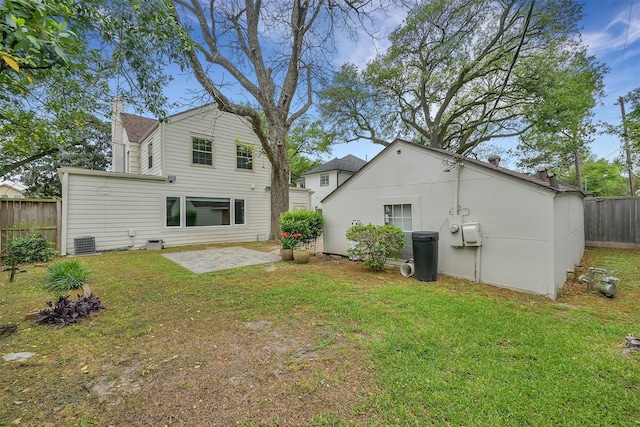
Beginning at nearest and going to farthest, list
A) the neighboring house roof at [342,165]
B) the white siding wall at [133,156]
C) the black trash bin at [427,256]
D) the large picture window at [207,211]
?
the black trash bin at [427,256], the large picture window at [207,211], the white siding wall at [133,156], the neighboring house roof at [342,165]

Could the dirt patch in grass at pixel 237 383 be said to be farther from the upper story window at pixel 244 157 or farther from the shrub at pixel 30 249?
the upper story window at pixel 244 157

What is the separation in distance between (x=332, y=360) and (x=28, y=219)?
10.5 meters

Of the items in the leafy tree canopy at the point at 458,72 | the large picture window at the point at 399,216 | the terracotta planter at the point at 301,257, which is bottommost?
the terracotta planter at the point at 301,257

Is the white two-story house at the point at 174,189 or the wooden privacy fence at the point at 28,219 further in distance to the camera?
the white two-story house at the point at 174,189

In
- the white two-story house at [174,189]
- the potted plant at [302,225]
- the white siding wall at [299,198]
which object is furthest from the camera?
the white siding wall at [299,198]

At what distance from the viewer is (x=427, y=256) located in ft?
17.9

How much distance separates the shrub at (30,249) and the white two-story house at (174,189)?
855 millimetres

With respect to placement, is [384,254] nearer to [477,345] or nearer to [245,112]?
[477,345]

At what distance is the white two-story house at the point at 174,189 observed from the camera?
8.73 metres

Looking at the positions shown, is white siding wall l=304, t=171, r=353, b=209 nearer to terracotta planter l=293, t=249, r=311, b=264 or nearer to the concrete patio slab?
the concrete patio slab

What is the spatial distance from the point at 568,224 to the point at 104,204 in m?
13.8

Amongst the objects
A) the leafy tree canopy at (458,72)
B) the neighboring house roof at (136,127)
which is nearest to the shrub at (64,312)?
the neighboring house roof at (136,127)

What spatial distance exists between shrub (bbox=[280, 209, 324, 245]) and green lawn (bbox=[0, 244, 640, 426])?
11.3 feet

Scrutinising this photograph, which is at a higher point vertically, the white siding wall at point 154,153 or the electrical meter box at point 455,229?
the white siding wall at point 154,153
